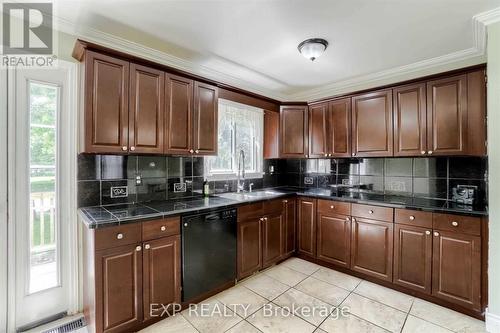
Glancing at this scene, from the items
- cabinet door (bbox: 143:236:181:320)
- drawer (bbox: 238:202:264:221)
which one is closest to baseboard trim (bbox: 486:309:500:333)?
drawer (bbox: 238:202:264:221)

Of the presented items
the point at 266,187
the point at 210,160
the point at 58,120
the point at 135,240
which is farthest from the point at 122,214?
the point at 266,187

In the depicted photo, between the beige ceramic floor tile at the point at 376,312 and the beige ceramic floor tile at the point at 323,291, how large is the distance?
0.08 m

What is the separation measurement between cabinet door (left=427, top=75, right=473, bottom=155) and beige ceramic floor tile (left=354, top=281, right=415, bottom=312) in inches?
60.3

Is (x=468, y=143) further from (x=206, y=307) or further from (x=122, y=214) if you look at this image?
(x=122, y=214)

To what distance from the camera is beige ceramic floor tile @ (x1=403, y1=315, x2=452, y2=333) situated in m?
1.90

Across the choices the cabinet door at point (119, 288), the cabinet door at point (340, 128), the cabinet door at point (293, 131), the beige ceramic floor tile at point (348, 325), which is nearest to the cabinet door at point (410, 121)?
the cabinet door at point (340, 128)

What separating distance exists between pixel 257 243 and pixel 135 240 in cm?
141

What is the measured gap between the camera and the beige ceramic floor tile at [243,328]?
1893 mm

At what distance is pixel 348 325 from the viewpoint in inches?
77.0

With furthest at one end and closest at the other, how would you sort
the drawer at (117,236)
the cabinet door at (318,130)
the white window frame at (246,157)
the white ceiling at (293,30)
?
the cabinet door at (318,130) → the white window frame at (246,157) → the white ceiling at (293,30) → the drawer at (117,236)

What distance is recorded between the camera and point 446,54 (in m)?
2.53

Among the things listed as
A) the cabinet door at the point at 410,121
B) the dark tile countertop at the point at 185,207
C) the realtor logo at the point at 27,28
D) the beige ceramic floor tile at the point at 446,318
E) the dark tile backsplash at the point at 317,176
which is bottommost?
the beige ceramic floor tile at the point at 446,318

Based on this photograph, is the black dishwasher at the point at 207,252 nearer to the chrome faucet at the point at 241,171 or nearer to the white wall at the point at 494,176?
the chrome faucet at the point at 241,171

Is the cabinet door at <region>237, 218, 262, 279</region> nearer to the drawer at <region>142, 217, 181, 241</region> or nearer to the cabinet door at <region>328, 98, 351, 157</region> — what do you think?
the drawer at <region>142, 217, 181, 241</region>
